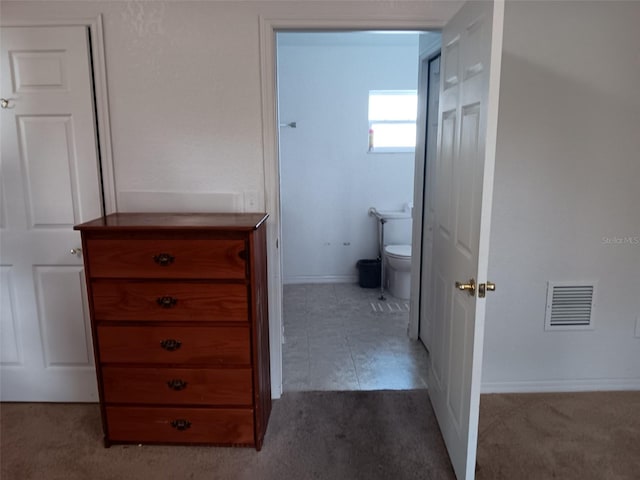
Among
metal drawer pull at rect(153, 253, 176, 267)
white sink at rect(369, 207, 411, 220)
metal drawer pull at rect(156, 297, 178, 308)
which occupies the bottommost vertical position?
metal drawer pull at rect(156, 297, 178, 308)

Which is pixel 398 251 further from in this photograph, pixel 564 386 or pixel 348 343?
pixel 564 386

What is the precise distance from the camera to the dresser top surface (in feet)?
6.66

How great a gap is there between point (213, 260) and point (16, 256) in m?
1.26

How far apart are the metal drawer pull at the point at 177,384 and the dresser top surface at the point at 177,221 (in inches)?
29.1

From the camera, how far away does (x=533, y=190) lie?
2.55 metres

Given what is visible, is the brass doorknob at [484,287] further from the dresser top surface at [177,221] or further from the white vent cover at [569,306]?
the white vent cover at [569,306]

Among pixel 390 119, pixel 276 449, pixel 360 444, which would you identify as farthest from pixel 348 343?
pixel 390 119

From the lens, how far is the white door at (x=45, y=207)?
2352 mm

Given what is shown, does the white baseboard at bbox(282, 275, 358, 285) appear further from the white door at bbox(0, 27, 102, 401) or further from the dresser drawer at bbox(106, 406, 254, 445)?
the dresser drawer at bbox(106, 406, 254, 445)

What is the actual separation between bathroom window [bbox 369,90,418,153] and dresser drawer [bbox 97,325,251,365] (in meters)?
2.99

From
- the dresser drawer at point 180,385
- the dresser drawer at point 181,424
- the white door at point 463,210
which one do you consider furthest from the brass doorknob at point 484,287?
the dresser drawer at point 181,424

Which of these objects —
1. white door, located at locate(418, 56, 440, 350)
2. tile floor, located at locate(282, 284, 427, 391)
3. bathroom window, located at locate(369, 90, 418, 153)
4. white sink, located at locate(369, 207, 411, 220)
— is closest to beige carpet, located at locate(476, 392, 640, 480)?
tile floor, located at locate(282, 284, 427, 391)

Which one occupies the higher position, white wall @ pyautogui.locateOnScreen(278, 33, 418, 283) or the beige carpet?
white wall @ pyautogui.locateOnScreen(278, 33, 418, 283)

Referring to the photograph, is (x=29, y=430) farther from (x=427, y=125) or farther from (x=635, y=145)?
(x=635, y=145)
